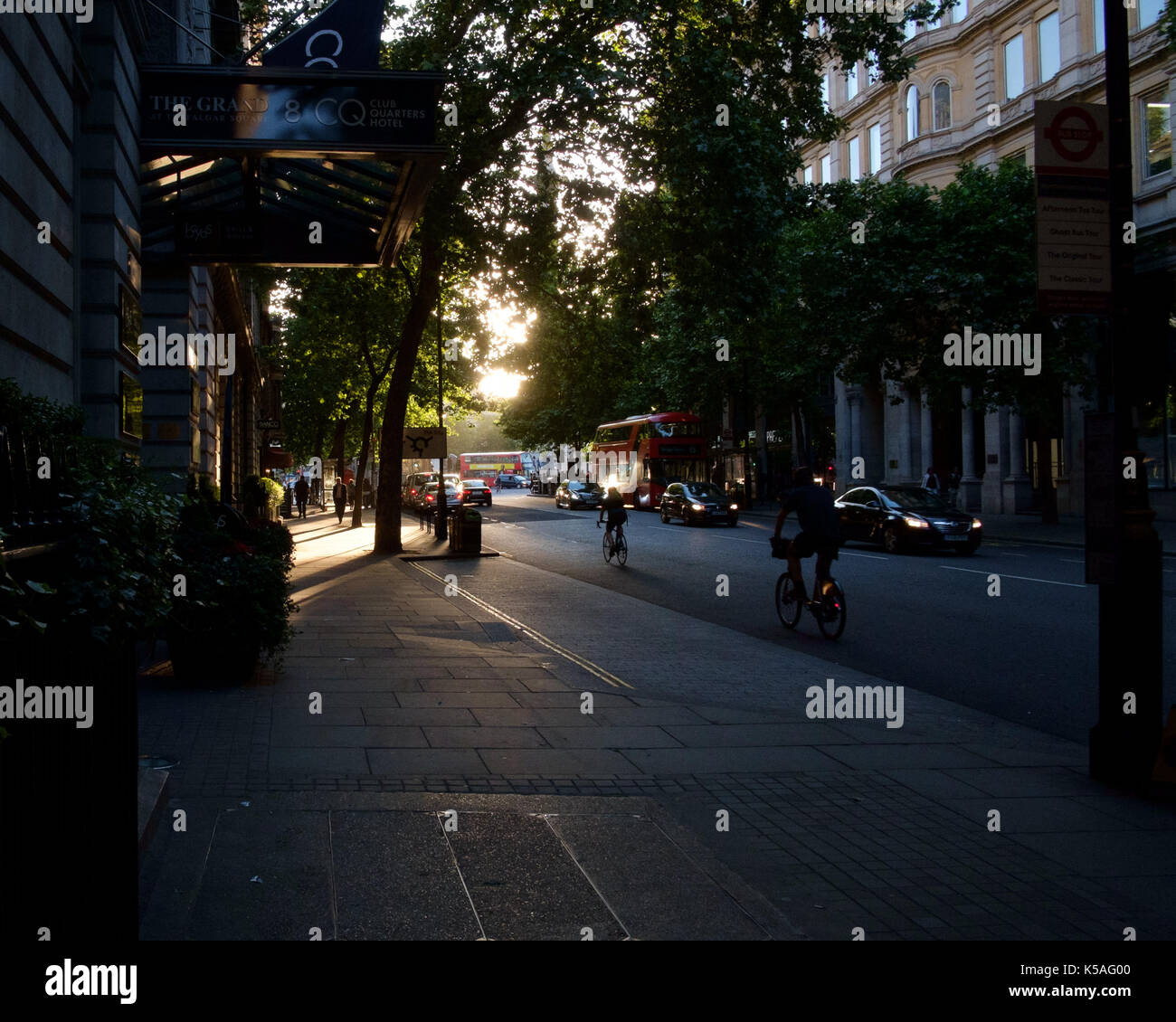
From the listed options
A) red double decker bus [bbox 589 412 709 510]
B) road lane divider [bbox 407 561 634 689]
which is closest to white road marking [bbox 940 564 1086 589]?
road lane divider [bbox 407 561 634 689]

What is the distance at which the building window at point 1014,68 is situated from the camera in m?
41.2

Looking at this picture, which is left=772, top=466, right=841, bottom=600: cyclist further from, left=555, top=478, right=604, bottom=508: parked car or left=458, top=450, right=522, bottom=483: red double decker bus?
left=458, top=450, right=522, bottom=483: red double decker bus

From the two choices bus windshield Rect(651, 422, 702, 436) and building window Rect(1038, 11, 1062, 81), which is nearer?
building window Rect(1038, 11, 1062, 81)

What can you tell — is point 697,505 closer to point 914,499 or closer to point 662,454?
point 914,499

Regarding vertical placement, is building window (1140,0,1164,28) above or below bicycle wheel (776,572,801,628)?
above

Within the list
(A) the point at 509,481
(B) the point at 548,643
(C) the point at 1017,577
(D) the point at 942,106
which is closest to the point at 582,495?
(D) the point at 942,106

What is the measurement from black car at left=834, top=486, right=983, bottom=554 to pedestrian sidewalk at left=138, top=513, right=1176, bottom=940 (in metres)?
16.3

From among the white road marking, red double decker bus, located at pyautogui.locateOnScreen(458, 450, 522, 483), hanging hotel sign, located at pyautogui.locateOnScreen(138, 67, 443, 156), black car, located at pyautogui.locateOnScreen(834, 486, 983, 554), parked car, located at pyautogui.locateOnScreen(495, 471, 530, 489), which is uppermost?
hanging hotel sign, located at pyautogui.locateOnScreen(138, 67, 443, 156)

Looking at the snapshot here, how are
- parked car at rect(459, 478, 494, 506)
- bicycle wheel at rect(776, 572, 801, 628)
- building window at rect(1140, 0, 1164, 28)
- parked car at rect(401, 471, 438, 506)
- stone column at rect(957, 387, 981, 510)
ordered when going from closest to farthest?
1. bicycle wheel at rect(776, 572, 801, 628)
2. building window at rect(1140, 0, 1164, 28)
3. stone column at rect(957, 387, 981, 510)
4. parked car at rect(401, 471, 438, 506)
5. parked car at rect(459, 478, 494, 506)

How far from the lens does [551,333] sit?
30.5 metres

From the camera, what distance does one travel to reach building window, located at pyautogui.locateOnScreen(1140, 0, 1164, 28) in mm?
32719

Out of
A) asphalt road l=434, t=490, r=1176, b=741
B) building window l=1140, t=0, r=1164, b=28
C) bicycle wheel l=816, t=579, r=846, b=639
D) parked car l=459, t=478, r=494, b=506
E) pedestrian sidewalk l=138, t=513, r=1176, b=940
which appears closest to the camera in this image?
pedestrian sidewalk l=138, t=513, r=1176, b=940

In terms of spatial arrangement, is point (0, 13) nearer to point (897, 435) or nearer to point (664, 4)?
point (664, 4)

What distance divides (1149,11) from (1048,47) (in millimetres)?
6698
